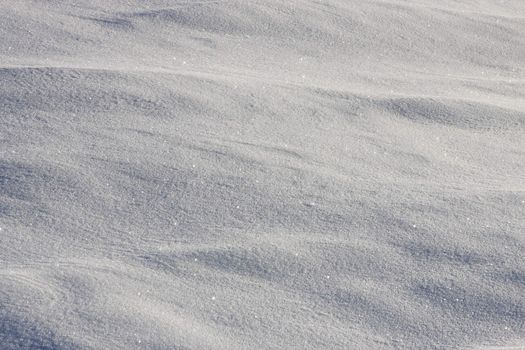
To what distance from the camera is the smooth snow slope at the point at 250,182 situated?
169cm

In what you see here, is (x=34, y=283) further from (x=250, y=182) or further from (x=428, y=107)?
(x=428, y=107)

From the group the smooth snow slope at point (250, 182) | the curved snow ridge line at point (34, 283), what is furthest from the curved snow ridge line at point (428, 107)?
the curved snow ridge line at point (34, 283)

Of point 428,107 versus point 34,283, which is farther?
point 428,107

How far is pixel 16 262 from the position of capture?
5.71ft

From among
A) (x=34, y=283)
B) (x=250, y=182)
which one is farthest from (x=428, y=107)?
(x=34, y=283)

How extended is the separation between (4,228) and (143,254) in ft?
0.97

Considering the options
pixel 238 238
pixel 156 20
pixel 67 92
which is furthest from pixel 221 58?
pixel 238 238

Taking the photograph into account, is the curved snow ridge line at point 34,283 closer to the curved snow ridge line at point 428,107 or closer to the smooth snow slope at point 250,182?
the smooth snow slope at point 250,182

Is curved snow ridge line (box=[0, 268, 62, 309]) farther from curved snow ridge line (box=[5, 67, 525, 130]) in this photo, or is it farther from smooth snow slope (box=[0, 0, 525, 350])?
curved snow ridge line (box=[5, 67, 525, 130])

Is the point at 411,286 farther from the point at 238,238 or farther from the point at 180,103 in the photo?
the point at 180,103

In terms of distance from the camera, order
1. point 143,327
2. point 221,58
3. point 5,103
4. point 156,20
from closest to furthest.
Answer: point 143,327 → point 5,103 → point 221,58 → point 156,20

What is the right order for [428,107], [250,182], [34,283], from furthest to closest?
[428,107] < [250,182] < [34,283]

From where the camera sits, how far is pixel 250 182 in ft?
6.89

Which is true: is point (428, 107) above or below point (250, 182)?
above
